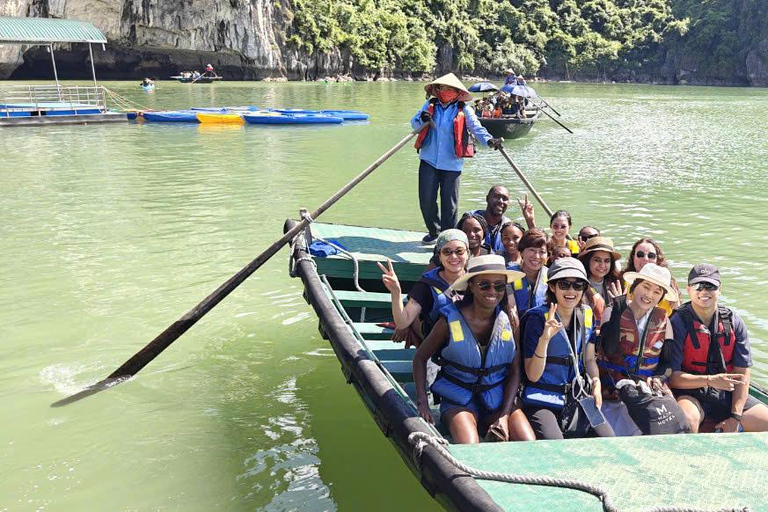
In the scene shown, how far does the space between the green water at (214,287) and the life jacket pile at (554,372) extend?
3.25ft

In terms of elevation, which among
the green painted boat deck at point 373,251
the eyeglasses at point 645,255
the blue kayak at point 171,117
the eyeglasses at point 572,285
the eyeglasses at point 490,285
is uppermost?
the blue kayak at point 171,117

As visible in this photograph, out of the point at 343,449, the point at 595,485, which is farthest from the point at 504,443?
the point at 343,449

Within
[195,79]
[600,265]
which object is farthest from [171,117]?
[195,79]

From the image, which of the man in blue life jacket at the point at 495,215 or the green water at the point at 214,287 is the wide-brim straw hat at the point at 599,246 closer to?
the man in blue life jacket at the point at 495,215

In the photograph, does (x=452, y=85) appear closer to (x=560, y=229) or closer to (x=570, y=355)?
(x=560, y=229)

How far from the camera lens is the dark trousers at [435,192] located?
643 centimetres

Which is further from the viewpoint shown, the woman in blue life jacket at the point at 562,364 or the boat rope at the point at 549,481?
the woman in blue life jacket at the point at 562,364

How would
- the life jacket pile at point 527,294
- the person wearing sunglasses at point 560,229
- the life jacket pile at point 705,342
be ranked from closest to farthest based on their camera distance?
1. the life jacket pile at point 705,342
2. the life jacket pile at point 527,294
3. the person wearing sunglasses at point 560,229

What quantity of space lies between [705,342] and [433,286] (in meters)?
A: 1.52

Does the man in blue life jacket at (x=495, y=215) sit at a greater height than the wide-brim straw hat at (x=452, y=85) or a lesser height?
→ lesser

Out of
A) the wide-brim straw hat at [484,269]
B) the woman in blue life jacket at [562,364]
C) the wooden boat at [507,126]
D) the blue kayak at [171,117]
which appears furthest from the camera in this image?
the blue kayak at [171,117]

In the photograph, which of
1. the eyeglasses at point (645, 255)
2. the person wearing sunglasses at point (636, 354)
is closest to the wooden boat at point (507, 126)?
the eyeglasses at point (645, 255)

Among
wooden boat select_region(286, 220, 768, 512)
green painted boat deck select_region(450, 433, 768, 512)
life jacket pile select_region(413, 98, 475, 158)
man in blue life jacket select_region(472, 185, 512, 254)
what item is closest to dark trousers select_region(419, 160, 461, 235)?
life jacket pile select_region(413, 98, 475, 158)

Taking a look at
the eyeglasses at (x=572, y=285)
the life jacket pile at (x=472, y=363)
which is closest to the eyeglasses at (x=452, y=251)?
the life jacket pile at (x=472, y=363)
